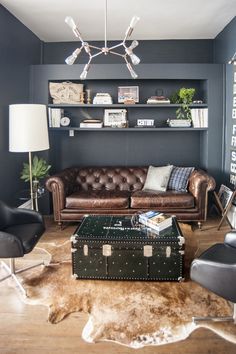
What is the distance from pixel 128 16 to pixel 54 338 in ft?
12.2

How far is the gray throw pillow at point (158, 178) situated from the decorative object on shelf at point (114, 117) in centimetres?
94

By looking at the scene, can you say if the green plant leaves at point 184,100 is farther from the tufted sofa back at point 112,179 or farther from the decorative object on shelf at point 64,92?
the decorative object on shelf at point 64,92

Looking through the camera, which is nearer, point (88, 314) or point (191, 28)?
point (88, 314)

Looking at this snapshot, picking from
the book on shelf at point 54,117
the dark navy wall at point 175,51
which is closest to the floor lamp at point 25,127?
the book on shelf at point 54,117

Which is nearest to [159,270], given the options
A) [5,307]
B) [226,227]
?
[5,307]

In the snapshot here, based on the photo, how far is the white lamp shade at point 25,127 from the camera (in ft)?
11.0

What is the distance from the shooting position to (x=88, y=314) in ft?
7.15

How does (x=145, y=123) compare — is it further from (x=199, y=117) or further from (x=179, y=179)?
(x=179, y=179)

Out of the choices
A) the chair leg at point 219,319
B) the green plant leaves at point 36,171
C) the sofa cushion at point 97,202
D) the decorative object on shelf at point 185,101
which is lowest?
the chair leg at point 219,319

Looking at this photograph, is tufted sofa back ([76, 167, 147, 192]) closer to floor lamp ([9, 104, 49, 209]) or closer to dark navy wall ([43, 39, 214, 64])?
floor lamp ([9, 104, 49, 209])

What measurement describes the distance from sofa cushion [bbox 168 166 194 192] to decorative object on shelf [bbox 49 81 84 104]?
6.14ft

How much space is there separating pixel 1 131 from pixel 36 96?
1.12 metres

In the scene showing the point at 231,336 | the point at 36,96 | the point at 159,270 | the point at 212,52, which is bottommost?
the point at 231,336

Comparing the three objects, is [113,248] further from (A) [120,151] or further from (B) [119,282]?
(A) [120,151]
